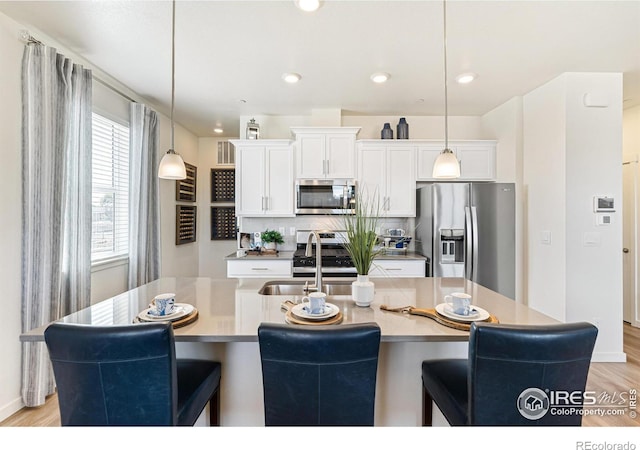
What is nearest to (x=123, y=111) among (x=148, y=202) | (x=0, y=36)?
(x=148, y=202)

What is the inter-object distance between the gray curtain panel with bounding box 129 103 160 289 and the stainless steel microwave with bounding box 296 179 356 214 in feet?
5.28

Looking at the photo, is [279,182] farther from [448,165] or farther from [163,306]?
[163,306]

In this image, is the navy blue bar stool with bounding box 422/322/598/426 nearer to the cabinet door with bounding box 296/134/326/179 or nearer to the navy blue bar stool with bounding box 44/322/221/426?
the navy blue bar stool with bounding box 44/322/221/426

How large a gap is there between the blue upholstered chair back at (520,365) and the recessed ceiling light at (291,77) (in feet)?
8.36

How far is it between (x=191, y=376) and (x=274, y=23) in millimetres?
2132

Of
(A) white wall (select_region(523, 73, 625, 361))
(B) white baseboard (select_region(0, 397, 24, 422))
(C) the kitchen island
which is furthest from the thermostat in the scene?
(B) white baseboard (select_region(0, 397, 24, 422))

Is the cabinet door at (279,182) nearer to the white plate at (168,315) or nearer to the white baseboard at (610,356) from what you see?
the white plate at (168,315)

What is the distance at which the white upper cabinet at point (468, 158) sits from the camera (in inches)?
146

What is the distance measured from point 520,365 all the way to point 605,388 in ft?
7.41

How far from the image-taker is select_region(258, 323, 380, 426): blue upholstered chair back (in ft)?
3.38

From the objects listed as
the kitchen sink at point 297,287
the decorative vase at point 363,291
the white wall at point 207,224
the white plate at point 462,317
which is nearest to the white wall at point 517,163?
the kitchen sink at point 297,287

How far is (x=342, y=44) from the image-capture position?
2303 mm

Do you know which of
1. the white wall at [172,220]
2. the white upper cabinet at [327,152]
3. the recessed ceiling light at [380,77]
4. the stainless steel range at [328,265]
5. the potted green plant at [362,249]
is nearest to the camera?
the potted green plant at [362,249]

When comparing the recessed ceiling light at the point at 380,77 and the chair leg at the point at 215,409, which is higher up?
the recessed ceiling light at the point at 380,77
